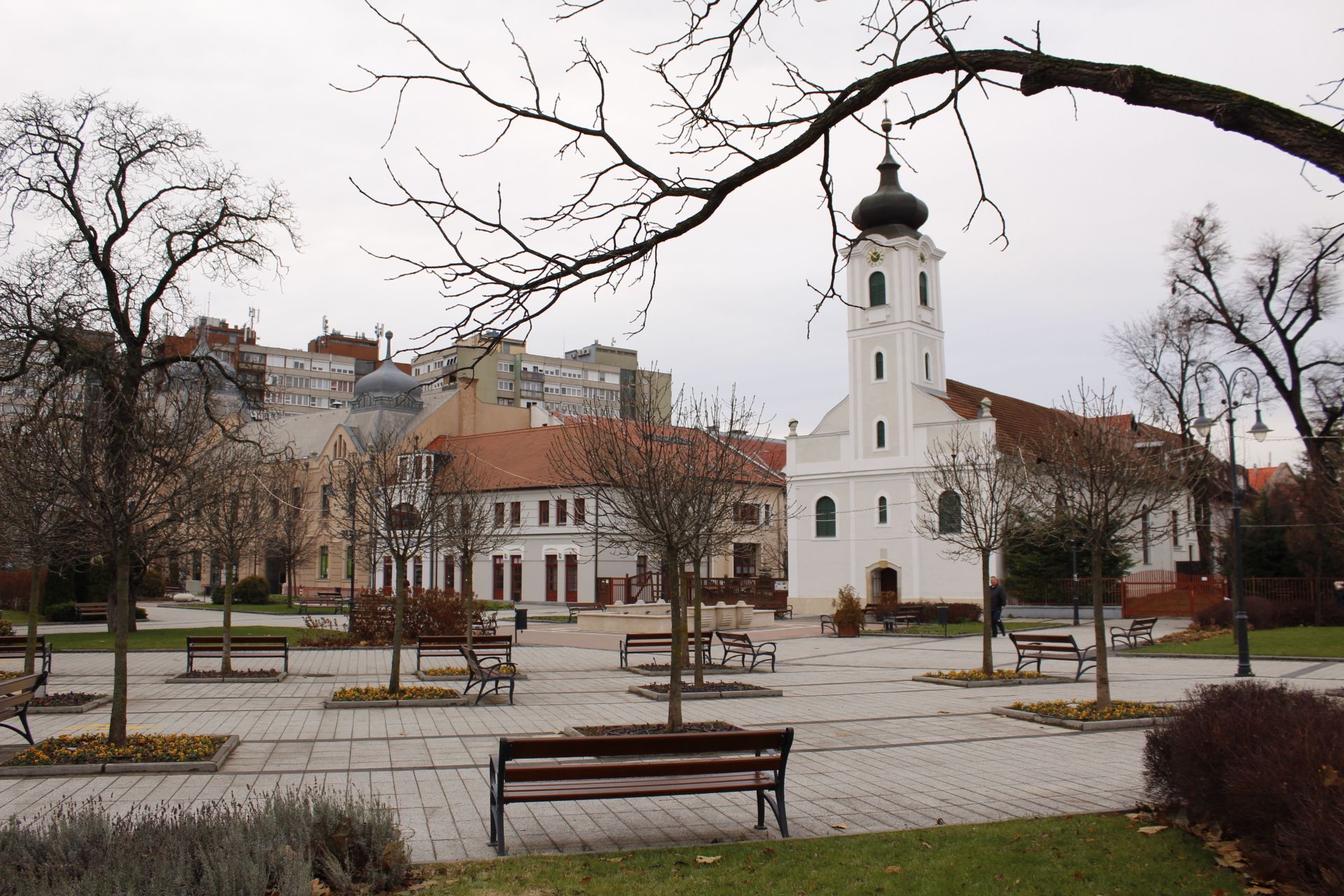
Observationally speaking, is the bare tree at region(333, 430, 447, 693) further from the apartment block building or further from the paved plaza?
the apartment block building

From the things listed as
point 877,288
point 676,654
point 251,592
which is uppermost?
point 877,288

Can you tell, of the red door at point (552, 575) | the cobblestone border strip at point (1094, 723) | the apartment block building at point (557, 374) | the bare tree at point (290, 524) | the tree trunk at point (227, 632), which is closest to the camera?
the cobblestone border strip at point (1094, 723)

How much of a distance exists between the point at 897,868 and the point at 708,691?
35.1ft

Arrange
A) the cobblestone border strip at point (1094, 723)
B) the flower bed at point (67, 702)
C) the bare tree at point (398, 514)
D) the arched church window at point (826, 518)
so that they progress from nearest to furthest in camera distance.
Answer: the cobblestone border strip at point (1094, 723) < the flower bed at point (67, 702) < the bare tree at point (398, 514) < the arched church window at point (826, 518)

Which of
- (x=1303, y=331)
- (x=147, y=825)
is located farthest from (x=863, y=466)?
(x=147, y=825)

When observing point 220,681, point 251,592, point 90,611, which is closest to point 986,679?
point 220,681

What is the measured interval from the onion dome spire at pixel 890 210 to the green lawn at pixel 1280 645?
2416 cm

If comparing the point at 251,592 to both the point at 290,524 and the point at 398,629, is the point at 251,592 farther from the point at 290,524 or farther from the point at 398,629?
the point at 398,629

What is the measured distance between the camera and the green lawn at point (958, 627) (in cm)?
3484

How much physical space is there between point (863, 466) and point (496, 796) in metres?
42.2

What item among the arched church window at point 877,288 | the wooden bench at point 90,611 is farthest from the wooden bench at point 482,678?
the arched church window at point 877,288

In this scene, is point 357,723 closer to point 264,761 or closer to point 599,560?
point 264,761

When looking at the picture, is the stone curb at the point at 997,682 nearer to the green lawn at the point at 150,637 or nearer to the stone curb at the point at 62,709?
the stone curb at the point at 62,709

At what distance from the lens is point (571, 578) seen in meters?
54.7
